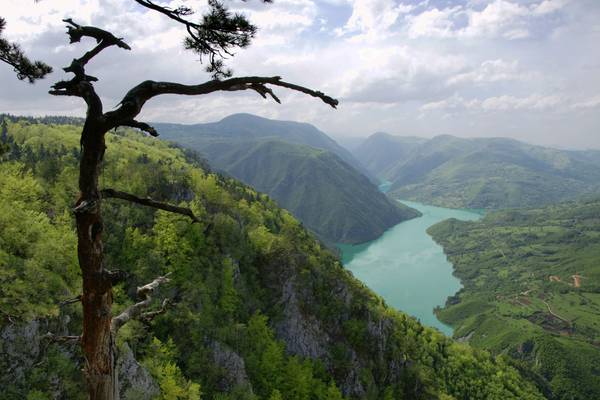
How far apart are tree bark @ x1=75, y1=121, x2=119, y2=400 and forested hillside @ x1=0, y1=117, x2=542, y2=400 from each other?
50.2ft

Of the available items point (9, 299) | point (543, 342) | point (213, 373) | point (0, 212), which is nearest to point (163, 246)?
point (213, 373)

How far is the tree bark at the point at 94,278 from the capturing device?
5879 millimetres

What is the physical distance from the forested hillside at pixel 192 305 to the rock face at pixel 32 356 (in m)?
0.07

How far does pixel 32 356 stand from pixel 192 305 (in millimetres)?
22974

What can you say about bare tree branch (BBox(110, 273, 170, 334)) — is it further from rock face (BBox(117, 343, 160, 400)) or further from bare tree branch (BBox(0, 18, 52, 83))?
rock face (BBox(117, 343, 160, 400))

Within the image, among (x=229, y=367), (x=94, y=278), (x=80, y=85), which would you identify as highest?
(x=80, y=85)

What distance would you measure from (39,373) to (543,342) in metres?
181

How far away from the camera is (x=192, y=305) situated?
46062mm

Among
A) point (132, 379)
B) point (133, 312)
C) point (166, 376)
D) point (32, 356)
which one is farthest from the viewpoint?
point (166, 376)

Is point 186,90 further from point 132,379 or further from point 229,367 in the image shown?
point 229,367

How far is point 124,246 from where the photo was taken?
48219 millimetres

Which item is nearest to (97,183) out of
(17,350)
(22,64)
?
(22,64)

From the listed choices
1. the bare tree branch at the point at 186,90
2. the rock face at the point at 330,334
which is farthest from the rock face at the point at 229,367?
the bare tree branch at the point at 186,90

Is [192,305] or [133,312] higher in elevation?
[133,312]
